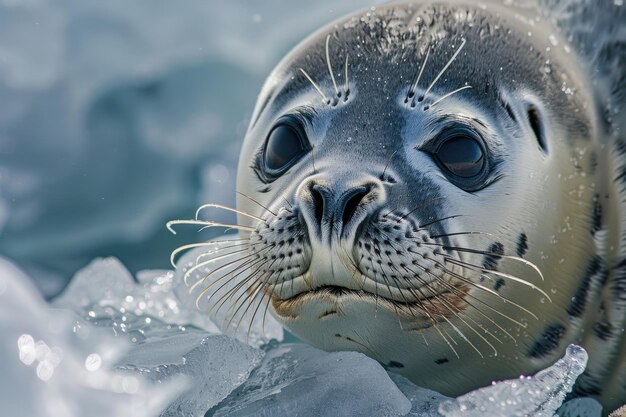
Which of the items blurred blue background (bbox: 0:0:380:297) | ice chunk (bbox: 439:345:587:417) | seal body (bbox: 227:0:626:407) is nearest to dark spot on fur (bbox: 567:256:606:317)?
seal body (bbox: 227:0:626:407)

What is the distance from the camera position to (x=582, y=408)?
292 cm

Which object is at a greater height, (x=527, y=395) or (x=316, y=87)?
(x=316, y=87)

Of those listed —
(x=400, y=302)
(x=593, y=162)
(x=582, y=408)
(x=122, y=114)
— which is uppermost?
(x=122, y=114)

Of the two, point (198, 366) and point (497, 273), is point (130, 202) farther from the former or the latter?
point (497, 273)

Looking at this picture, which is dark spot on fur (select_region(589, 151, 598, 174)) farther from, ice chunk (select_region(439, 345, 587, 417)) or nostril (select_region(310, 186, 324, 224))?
nostril (select_region(310, 186, 324, 224))

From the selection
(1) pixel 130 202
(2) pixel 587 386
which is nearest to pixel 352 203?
(2) pixel 587 386

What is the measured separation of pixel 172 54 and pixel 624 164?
4295mm

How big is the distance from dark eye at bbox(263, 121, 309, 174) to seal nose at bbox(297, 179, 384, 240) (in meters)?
0.39

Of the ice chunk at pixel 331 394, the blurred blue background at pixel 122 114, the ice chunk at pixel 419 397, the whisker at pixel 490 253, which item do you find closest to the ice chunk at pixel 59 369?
the ice chunk at pixel 331 394

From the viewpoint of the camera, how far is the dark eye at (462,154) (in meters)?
2.62

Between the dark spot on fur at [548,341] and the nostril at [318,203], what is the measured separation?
88cm

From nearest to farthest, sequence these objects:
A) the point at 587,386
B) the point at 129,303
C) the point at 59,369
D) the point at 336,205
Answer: the point at 336,205 < the point at 587,386 < the point at 59,369 < the point at 129,303

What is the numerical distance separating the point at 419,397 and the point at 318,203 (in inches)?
31.0

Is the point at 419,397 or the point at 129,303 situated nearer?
the point at 419,397
